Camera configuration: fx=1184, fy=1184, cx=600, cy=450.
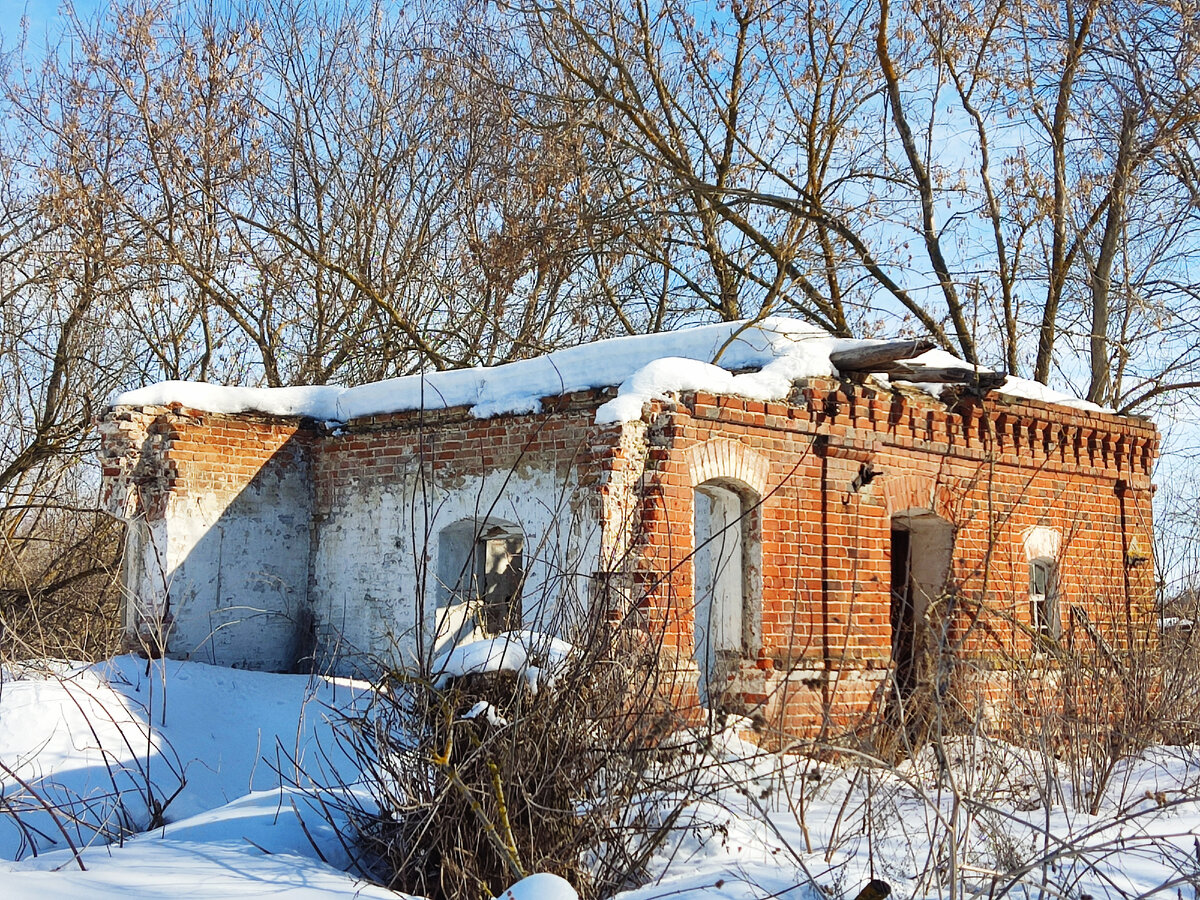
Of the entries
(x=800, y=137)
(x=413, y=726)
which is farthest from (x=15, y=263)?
(x=413, y=726)

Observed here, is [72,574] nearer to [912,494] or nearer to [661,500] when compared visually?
[661,500]

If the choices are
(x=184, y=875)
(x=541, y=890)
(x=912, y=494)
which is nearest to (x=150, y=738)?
(x=184, y=875)

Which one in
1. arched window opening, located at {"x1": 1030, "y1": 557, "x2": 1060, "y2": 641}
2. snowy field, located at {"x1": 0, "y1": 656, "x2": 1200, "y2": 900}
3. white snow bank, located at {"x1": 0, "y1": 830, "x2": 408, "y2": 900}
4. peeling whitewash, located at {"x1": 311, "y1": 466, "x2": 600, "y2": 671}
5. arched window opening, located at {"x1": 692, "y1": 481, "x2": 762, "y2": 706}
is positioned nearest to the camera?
white snow bank, located at {"x1": 0, "y1": 830, "x2": 408, "y2": 900}

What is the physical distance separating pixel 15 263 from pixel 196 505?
710 centimetres

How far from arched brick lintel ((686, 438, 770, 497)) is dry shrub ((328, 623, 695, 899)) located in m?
3.54

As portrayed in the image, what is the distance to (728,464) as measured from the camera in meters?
8.53

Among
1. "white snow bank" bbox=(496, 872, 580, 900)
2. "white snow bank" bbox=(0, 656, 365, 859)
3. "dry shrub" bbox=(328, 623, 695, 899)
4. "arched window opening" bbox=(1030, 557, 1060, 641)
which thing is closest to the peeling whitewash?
"white snow bank" bbox=(0, 656, 365, 859)

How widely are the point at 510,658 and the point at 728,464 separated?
400 centimetres

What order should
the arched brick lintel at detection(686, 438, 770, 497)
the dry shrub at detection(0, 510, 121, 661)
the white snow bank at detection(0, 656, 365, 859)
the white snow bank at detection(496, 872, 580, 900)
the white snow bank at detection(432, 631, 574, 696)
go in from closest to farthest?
the white snow bank at detection(496, 872, 580, 900) < the white snow bank at detection(432, 631, 574, 696) < the white snow bank at detection(0, 656, 365, 859) < the arched brick lintel at detection(686, 438, 770, 497) < the dry shrub at detection(0, 510, 121, 661)

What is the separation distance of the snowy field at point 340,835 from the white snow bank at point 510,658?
509mm

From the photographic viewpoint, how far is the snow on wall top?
839 cm

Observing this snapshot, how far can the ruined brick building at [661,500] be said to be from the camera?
8.41 m

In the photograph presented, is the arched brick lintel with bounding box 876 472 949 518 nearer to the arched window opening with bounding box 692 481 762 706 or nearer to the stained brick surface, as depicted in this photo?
the stained brick surface

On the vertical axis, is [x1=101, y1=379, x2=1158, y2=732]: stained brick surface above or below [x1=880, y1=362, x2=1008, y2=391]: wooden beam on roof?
below
